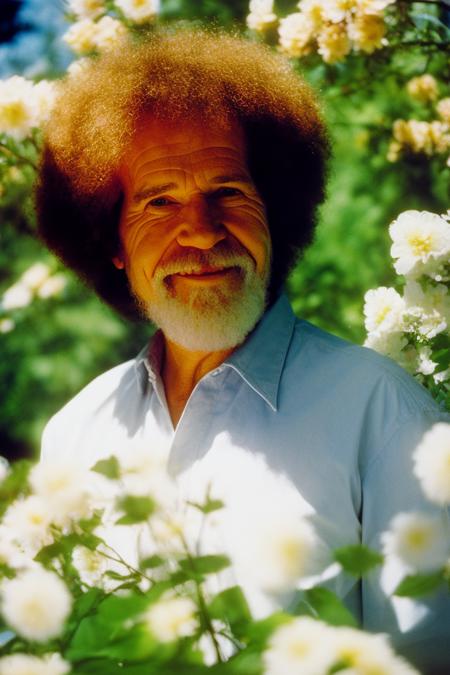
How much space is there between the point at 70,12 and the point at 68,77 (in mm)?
588

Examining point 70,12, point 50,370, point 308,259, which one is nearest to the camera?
point 70,12

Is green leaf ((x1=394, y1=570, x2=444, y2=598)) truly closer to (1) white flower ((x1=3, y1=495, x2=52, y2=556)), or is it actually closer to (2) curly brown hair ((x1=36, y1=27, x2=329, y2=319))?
(1) white flower ((x1=3, y1=495, x2=52, y2=556))

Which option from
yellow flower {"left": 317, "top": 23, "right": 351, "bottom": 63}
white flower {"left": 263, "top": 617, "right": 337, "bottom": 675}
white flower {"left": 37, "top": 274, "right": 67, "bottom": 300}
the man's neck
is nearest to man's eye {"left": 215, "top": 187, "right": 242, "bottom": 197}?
the man's neck

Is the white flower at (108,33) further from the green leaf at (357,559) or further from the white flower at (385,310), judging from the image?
the green leaf at (357,559)

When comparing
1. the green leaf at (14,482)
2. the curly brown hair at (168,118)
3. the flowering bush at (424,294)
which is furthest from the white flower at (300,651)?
the curly brown hair at (168,118)

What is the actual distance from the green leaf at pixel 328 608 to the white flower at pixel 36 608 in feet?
0.85

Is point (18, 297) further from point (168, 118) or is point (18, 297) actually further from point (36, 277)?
point (168, 118)

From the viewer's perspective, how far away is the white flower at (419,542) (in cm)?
81

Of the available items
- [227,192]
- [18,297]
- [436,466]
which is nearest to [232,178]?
[227,192]

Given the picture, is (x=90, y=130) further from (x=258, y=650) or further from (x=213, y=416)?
(x=258, y=650)

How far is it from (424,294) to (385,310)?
0.22 m

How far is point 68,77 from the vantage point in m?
2.46

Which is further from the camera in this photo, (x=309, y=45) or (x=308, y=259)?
(x=308, y=259)

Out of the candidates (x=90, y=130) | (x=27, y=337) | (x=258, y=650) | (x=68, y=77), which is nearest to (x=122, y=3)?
(x=68, y=77)
